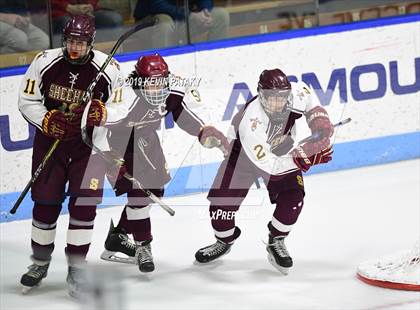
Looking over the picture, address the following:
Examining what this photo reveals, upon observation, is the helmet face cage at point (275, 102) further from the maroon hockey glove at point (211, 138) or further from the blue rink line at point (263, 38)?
the blue rink line at point (263, 38)

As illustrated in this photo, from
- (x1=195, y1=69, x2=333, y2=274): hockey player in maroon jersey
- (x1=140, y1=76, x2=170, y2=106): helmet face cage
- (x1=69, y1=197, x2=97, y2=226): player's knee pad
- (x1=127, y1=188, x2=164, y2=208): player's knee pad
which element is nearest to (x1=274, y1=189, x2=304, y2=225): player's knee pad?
(x1=195, y1=69, x2=333, y2=274): hockey player in maroon jersey

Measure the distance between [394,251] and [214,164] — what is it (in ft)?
2.88

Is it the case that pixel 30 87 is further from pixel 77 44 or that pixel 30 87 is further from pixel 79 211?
pixel 79 211

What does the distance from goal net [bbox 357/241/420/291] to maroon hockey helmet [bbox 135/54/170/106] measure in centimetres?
108

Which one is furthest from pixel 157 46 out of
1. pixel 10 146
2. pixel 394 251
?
pixel 394 251

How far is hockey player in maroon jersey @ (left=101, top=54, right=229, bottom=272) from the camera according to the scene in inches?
157

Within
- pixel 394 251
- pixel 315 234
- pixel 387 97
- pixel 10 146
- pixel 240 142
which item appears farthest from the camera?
pixel 387 97

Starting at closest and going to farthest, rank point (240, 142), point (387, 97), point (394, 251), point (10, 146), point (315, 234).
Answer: point (240, 142)
point (394, 251)
point (315, 234)
point (10, 146)
point (387, 97)

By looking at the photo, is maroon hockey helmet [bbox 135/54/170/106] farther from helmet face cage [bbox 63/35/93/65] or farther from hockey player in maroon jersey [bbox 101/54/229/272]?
helmet face cage [bbox 63/35/93/65]

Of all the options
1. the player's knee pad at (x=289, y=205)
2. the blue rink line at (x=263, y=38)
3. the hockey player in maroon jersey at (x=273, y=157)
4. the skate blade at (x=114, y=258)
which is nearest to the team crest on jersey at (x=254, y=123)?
the hockey player in maroon jersey at (x=273, y=157)

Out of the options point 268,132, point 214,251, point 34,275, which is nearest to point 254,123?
point 268,132

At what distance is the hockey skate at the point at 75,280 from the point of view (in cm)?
404

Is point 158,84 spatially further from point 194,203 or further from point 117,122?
point 194,203

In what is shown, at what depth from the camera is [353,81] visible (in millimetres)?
5789
